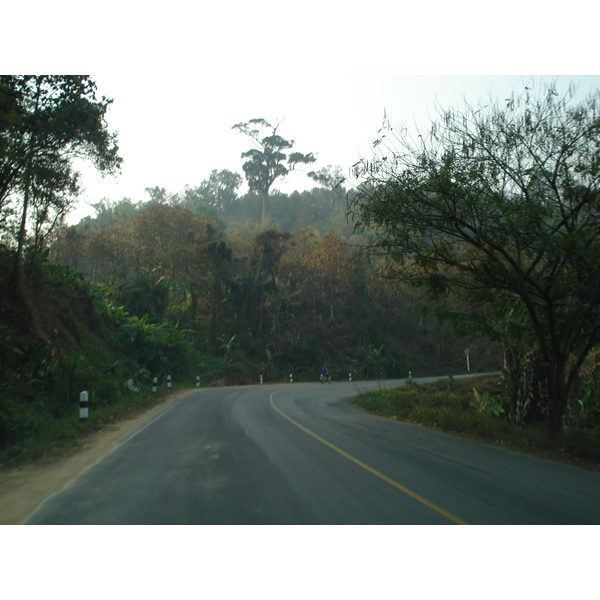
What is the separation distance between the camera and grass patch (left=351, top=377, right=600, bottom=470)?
10.0 meters

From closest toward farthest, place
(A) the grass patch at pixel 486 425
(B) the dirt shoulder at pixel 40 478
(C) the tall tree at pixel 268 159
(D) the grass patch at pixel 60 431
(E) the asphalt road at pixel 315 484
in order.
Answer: (E) the asphalt road at pixel 315 484 → (B) the dirt shoulder at pixel 40 478 → (D) the grass patch at pixel 60 431 → (A) the grass patch at pixel 486 425 → (C) the tall tree at pixel 268 159

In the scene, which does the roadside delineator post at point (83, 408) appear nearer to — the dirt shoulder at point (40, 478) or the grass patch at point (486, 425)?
the dirt shoulder at point (40, 478)

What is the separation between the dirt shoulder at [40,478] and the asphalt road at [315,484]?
216 millimetres

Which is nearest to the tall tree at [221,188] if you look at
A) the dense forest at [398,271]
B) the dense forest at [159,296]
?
the dense forest at [159,296]

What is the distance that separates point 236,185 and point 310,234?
45.9m

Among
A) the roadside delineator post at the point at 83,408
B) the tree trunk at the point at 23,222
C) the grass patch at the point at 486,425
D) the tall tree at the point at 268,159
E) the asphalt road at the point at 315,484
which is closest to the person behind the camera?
the asphalt road at the point at 315,484

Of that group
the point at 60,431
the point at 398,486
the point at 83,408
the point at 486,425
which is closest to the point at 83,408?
the point at 83,408

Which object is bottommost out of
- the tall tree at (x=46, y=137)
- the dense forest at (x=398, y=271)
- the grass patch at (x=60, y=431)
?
the grass patch at (x=60, y=431)

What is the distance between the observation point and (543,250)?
9844mm

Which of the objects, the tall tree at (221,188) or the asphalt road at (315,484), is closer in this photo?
the asphalt road at (315,484)

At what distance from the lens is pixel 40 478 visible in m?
7.59

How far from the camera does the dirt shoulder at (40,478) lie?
19.8 ft

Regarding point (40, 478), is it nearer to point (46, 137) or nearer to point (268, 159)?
point (46, 137)

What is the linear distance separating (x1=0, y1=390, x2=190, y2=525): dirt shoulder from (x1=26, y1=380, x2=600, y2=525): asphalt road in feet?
0.71
